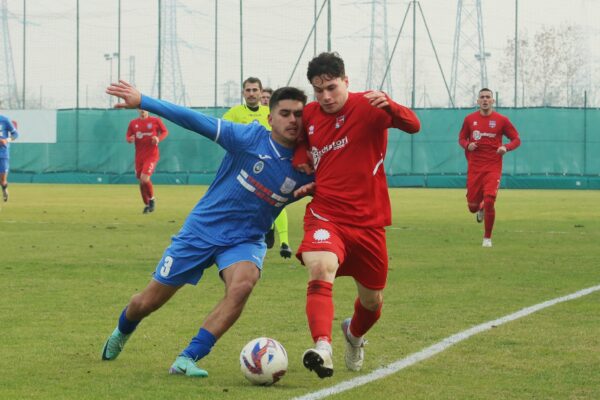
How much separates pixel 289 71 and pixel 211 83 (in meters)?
3.20

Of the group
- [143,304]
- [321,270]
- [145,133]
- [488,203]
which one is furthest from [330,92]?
[145,133]

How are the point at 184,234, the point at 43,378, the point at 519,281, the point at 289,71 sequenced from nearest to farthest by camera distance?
1. the point at 43,378
2. the point at 184,234
3. the point at 519,281
4. the point at 289,71

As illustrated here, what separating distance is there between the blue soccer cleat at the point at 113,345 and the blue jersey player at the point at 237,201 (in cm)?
16

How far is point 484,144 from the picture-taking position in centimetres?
1712

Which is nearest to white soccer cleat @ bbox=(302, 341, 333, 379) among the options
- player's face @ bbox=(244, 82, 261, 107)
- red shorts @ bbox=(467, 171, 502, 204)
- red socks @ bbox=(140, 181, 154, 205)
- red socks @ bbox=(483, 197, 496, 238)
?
player's face @ bbox=(244, 82, 261, 107)

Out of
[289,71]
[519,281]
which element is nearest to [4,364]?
[519,281]

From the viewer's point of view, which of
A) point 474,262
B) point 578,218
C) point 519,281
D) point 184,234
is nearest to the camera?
point 184,234

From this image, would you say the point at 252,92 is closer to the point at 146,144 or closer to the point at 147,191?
the point at 147,191

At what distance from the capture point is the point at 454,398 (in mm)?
5848

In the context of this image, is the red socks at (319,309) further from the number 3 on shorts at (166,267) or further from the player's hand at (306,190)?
the number 3 on shorts at (166,267)

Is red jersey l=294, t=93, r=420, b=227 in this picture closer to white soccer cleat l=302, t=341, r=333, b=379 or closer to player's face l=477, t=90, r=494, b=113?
white soccer cleat l=302, t=341, r=333, b=379

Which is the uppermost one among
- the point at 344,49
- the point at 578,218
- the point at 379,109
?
the point at 344,49

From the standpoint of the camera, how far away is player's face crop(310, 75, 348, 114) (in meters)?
6.53

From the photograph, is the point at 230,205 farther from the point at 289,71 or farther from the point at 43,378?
the point at 289,71
